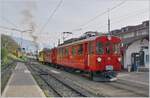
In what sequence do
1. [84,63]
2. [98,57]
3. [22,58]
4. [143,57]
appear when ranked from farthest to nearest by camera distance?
[22,58] < [143,57] < [84,63] < [98,57]

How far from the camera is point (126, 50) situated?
40125 millimetres

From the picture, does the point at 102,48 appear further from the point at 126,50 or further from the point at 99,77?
the point at 126,50

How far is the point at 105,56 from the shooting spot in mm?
22969

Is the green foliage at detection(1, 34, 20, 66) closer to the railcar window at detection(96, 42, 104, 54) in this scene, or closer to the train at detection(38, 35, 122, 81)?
the train at detection(38, 35, 122, 81)

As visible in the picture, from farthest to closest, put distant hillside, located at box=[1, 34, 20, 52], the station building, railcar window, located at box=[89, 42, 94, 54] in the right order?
1. distant hillside, located at box=[1, 34, 20, 52]
2. the station building
3. railcar window, located at box=[89, 42, 94, 54]

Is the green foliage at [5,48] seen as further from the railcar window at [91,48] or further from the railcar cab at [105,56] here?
the railcar cab at [105,56]

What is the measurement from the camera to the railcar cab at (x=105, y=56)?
74.3 ft

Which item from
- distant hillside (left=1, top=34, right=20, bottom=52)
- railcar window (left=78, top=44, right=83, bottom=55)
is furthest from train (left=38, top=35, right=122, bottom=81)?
distant hillside (left=1, top=34, right=20, bottom=52)

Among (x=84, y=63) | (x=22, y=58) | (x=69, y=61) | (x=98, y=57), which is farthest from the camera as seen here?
(x=22, y=58)

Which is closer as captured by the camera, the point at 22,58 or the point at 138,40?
the point at 138,40

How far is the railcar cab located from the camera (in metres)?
22.7

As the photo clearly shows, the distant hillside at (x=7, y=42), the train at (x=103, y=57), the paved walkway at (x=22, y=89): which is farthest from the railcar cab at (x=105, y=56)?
the distant hillside at (x=7, y=42)

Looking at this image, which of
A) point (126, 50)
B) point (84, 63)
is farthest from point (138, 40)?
point (84, 63)

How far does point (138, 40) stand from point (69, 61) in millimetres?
12130
